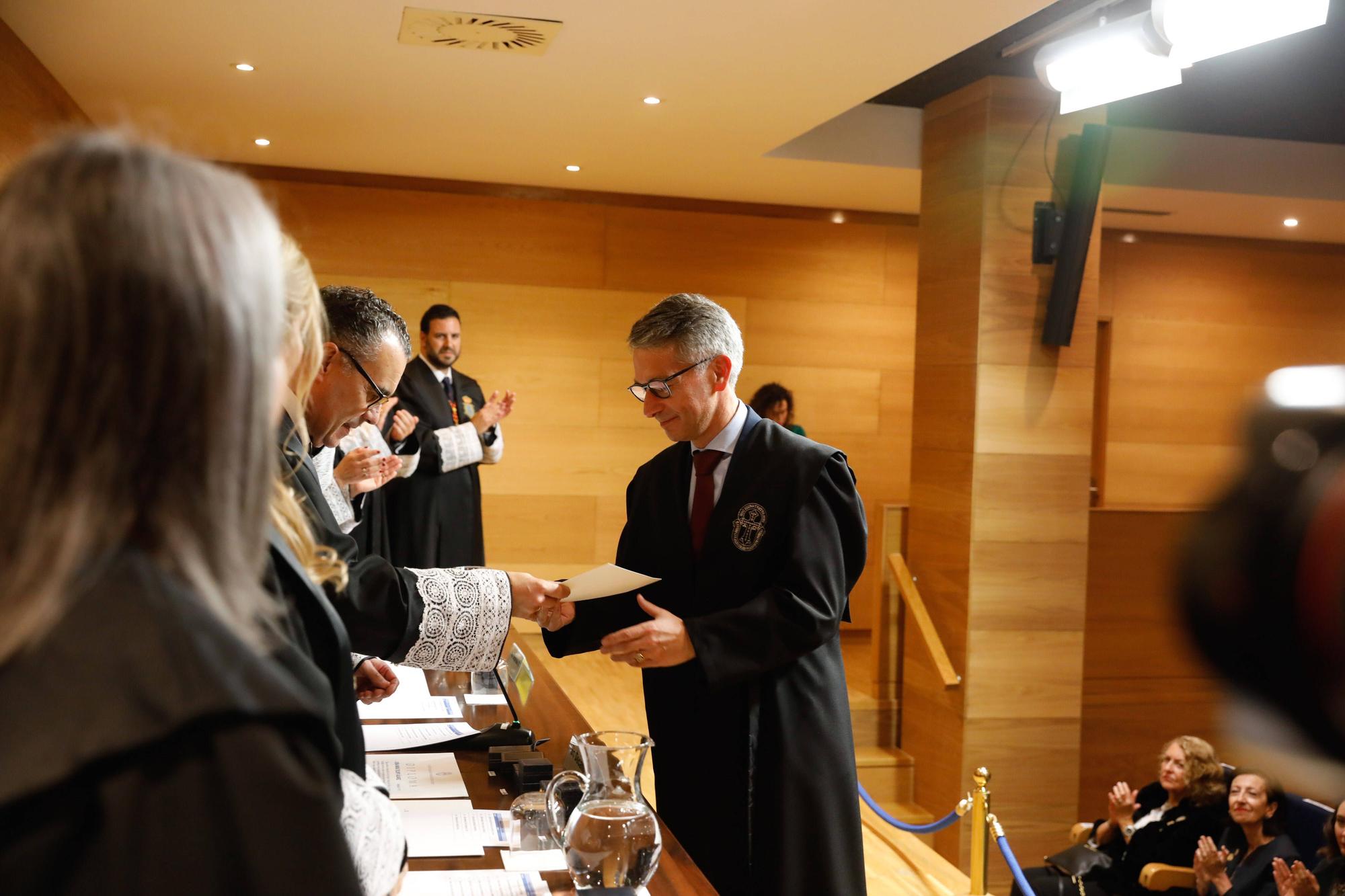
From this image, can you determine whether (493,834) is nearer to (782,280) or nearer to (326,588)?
(326,588)

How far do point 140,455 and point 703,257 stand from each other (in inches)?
285

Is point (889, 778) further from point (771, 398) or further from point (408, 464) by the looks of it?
point (408, 464)

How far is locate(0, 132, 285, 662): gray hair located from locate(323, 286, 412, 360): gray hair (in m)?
1.48

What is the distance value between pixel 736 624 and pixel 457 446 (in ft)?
11.5

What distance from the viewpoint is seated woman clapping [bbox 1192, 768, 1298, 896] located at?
153 inches

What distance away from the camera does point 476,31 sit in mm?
4281

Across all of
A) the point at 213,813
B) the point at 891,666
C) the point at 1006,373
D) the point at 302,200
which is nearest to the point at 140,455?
the point at 213,813

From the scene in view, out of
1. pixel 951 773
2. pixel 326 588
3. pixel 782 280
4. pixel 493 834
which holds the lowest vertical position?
pixel 951 773

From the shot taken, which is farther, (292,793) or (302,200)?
(302,200)

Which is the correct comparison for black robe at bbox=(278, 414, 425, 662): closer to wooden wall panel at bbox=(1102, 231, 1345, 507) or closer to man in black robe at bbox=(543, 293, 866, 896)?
man in black robe at bbox=(543, 293, 866, 896)

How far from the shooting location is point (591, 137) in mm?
6023

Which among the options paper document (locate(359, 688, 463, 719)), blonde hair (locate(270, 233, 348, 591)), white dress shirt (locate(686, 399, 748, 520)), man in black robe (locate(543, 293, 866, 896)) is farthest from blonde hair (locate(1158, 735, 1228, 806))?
blonde hair (locate(270, 233, 348, 591))

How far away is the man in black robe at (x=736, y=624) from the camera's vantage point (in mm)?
2176

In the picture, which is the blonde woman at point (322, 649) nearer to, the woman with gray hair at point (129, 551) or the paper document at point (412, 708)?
the woman with gray hair at point (129, 551)
